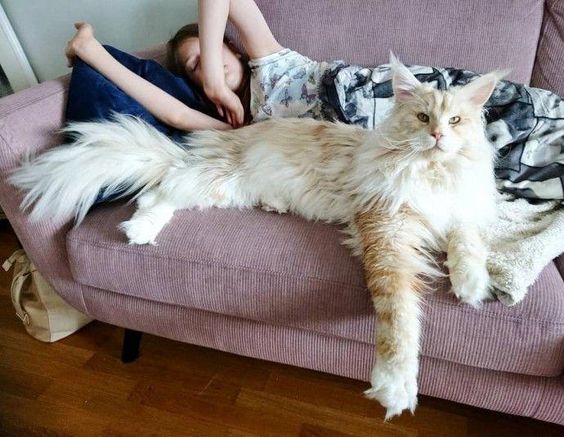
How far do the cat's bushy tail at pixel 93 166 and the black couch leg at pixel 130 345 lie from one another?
456 millimetres

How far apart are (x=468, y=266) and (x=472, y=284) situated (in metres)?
0.04

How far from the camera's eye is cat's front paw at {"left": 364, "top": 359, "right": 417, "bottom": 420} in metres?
0.84

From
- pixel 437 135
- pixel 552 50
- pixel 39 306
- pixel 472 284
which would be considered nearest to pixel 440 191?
pixel 437 135

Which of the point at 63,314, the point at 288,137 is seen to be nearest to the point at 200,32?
the point at 288,137

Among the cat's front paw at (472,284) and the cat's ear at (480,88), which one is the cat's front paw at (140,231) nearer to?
the cat's front paw at (472,284)

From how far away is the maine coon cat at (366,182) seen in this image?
2.98ft

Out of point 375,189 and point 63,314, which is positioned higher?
point 375,189

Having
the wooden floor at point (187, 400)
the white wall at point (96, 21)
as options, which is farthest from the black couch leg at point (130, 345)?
the white wall at point (96, 21)

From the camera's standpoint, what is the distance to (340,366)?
3.76ft

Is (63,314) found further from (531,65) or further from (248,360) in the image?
(531,65)

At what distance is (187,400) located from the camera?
1.32m

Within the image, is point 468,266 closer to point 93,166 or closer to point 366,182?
point 366,182

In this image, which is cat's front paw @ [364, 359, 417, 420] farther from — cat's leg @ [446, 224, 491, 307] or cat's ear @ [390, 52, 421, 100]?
cat's ear @ [390, 52, 421, 100]

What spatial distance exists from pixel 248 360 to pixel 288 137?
30.4 inches
